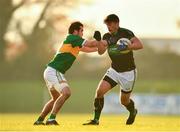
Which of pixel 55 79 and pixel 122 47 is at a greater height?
pixel 122 47

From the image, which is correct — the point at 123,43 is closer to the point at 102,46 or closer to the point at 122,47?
the point at 122,47

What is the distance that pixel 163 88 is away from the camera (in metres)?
51.6

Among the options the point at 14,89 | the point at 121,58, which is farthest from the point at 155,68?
the point at 121,58

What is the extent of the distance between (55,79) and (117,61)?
178cm

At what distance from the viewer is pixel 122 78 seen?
19734 mm

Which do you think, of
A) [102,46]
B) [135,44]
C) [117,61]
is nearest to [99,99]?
[117,61]

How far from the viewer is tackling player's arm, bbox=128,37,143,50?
1831 cm

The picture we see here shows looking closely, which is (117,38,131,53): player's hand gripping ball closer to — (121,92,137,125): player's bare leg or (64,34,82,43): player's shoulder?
(64,34,82,43): player's shoulder

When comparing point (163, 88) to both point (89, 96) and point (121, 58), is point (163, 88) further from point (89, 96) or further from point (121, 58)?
point (121, 58)

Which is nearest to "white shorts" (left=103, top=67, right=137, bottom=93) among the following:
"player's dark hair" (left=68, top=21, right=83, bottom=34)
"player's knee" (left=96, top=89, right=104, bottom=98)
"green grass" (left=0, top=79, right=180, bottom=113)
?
"player's knee" (left=96, top=89, right=104, bottom=98)

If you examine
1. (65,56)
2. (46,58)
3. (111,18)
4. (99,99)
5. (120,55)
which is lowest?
(46,58)

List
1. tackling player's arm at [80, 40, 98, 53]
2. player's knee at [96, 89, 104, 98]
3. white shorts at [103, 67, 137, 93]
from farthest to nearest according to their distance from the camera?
white shorts at [103, 67, 137, 93]
player's knee at [96, 89, 104, 98]
tackling player's arm at [80, 40, 98, 53]

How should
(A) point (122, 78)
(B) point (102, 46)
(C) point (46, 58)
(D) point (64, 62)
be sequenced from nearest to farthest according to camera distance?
(D) point (64, 62) → (B) point (102, 46) → (A) point (122, 78) → (C) point (46, 58)

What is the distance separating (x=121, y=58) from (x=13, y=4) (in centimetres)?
3216
